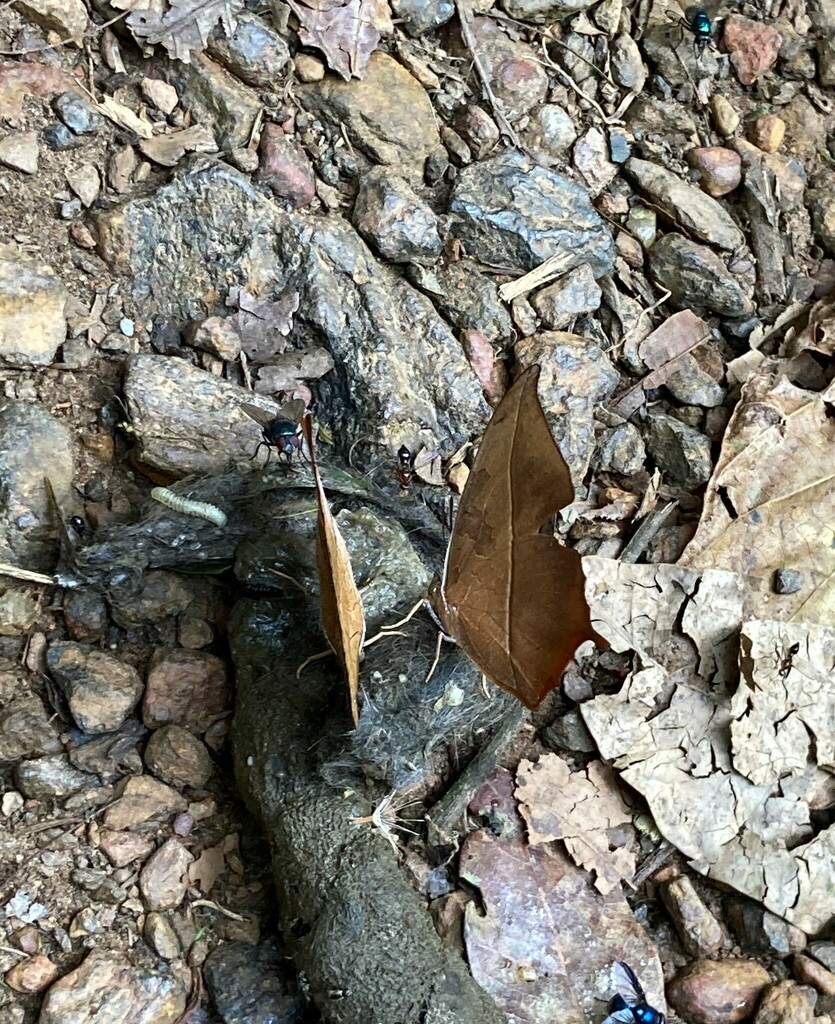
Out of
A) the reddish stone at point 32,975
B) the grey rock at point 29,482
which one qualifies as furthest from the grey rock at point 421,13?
the reddish stone at point 32,975

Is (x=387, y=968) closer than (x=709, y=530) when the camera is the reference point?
Yes

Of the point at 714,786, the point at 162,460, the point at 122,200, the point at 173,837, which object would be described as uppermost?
the point at 122,200

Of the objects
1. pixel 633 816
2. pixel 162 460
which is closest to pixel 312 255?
pixel 162 460

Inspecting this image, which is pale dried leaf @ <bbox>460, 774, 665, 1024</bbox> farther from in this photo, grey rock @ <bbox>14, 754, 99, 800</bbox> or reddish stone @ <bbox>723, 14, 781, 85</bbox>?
reddish stone @ <bbox>723, 14, 781, 85</bbox>

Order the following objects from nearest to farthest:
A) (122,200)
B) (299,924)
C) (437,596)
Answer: (437,596), (299,924), (122,200)

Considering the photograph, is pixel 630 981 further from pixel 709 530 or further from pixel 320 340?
pixel 320 340

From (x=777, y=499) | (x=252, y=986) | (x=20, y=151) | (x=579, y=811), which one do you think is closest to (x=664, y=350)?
(x=777, y=499)

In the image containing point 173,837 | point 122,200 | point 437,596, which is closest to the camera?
point 437,596
